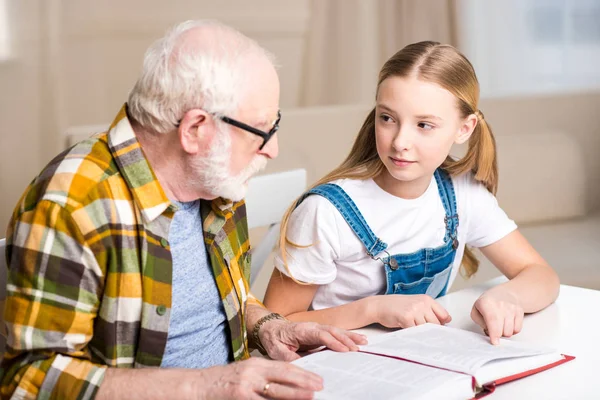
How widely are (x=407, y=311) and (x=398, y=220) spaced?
294 mm

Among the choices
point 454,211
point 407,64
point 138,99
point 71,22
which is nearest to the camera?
point 138,99

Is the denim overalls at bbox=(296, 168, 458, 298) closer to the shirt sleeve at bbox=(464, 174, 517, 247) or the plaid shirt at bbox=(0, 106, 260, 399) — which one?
the shirt sleeve at bbox=(464, 174, 517, 247)

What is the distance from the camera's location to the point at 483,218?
71.9 inches

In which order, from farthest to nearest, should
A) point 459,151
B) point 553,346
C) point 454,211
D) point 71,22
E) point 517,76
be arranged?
point 517,76 → point 71,22 → point 459,151 → point 454,211 → point 553,346

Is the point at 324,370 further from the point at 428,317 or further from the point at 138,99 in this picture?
the point at 138,99

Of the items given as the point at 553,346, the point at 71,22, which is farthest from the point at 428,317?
the point at 71,22

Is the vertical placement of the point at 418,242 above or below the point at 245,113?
below

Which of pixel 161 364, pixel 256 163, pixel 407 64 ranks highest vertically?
pixel 407 64

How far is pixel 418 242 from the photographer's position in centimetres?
172

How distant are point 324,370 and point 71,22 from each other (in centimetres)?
314

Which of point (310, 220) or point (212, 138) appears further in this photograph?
point (310, 220)

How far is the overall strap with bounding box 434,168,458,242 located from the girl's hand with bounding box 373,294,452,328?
316 millimetres

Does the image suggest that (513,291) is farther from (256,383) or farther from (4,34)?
(4,34)

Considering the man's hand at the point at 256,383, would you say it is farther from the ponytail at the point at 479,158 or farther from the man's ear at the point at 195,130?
the ponytail at the point at 479,158
